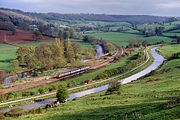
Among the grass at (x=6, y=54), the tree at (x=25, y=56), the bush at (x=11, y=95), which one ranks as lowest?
the grass at (x=6, y=54)

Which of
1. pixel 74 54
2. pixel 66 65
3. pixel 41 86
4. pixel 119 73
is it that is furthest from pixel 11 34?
pixel 41 86

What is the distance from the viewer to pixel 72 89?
86188mm

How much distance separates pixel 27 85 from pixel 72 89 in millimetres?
12939

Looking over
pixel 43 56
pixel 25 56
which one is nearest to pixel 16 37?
pixel 25 56

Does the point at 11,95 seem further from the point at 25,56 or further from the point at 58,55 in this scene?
the point at 58,55

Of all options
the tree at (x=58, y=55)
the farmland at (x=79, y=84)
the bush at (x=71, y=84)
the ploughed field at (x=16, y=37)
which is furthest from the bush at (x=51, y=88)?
the ploughed field at (x=16, y=37)

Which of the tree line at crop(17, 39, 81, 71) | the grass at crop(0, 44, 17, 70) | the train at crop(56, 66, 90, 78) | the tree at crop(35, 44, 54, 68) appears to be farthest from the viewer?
the tree at crop(35, 44, 54, 68)

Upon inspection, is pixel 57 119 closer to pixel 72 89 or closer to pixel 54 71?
pixel 72 89

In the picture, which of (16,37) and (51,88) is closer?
(51,88)

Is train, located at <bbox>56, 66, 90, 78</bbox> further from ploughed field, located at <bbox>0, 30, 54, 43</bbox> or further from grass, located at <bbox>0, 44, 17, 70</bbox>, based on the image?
ploughed field, located at <bbox>0, 30, 54, 43</bbox>

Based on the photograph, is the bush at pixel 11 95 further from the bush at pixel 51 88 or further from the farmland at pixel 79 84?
the bush at pixel 51 88

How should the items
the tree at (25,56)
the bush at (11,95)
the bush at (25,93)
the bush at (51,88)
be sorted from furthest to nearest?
1. the tree at (25,56)
2. the bush at (51,88)
3. the bush at (25,93)
4. the bush at (11,95)

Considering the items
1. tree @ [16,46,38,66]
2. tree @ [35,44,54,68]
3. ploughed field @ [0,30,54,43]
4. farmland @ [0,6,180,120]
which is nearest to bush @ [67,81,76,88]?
farmland @ [0,6,180,120]

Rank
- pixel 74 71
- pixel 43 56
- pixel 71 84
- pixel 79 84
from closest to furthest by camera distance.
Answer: pixel 71 84
pixel 79 84
pixel 74 71
pixel 43 56
